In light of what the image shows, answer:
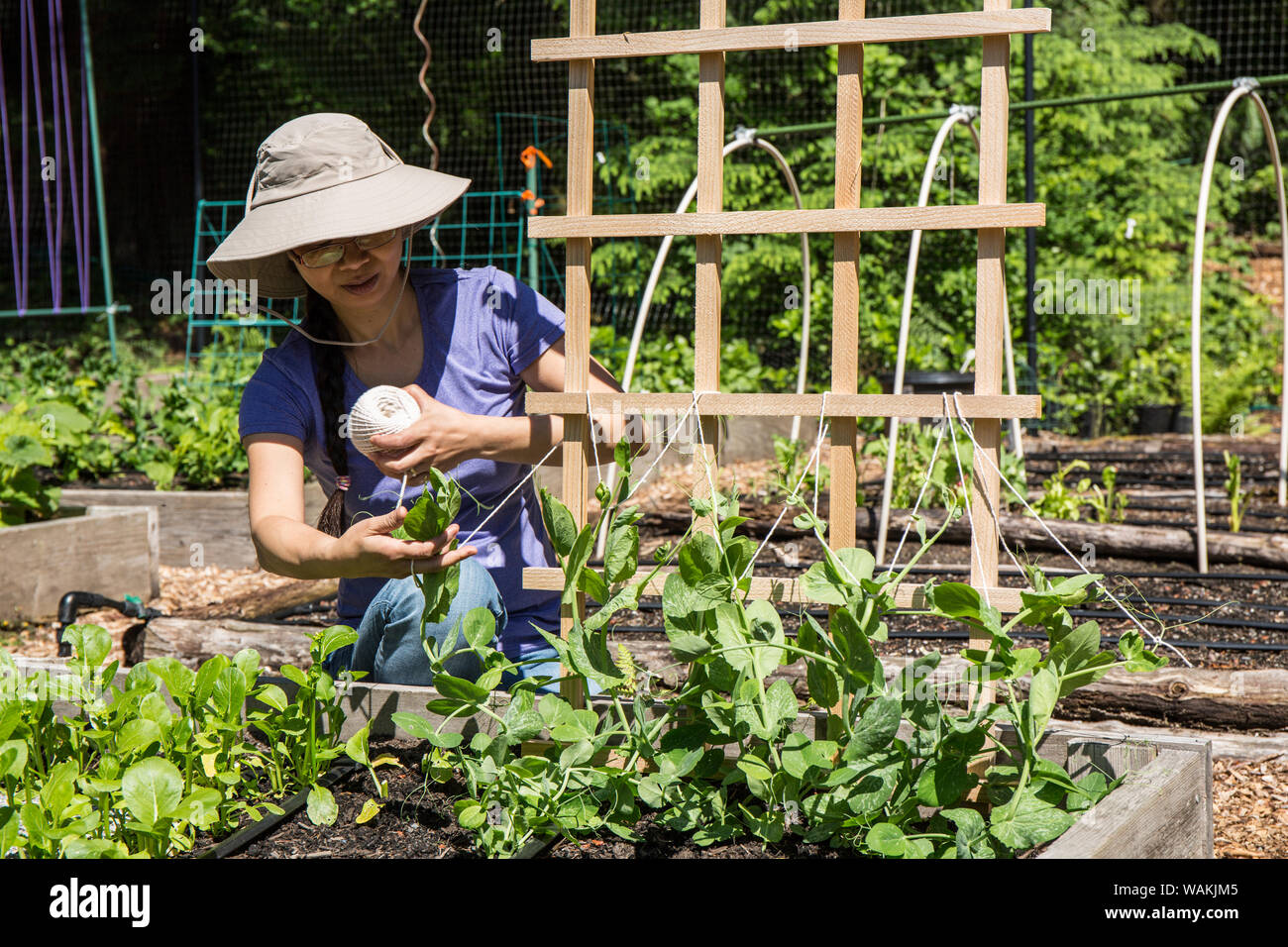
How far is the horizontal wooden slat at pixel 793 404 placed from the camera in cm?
137

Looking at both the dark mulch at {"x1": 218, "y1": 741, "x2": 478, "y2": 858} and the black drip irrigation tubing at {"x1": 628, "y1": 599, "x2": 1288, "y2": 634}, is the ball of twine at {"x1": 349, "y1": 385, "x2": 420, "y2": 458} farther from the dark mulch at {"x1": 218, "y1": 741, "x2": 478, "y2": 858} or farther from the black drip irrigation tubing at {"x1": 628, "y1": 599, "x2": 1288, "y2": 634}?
the black drip irrigation tubing at {"x1": 628, "y1": 599, "x2": 1288, "y2": 634}

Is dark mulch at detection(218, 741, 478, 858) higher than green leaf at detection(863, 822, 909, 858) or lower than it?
lower

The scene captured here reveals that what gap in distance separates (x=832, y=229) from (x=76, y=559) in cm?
274

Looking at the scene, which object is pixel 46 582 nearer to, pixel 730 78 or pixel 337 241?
pixel 337 241

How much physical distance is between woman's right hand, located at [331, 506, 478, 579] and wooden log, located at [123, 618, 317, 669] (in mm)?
967

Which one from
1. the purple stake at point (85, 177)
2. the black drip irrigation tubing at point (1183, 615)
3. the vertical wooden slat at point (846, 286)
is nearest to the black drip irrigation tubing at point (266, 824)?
the vertical wooden slat at point (846, 286)

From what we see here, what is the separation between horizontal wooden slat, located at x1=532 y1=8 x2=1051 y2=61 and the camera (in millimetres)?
1311

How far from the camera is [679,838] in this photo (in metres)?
1.40

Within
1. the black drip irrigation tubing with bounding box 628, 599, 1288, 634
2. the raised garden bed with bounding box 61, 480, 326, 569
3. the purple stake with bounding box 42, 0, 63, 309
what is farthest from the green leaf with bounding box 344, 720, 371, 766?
the purple stake with bounding box 42, 0, 63, 309

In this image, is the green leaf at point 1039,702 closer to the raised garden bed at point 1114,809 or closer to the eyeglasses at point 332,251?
the raised garden bed at point 1114,809

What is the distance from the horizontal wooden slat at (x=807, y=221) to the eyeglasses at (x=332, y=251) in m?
0.24

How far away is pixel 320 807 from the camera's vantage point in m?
1.41

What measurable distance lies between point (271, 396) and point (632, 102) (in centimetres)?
806

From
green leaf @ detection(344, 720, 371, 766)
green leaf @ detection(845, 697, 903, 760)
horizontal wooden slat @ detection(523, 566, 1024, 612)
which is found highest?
horizontal wooden slat @ detection(523, 566, 1024, 612)
